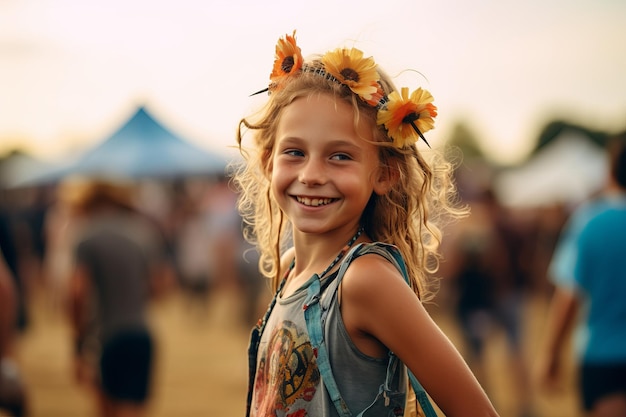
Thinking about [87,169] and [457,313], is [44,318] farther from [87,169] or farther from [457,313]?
[457,313]

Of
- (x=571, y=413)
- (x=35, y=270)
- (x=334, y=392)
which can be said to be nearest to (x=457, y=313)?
(x=571, y=413)

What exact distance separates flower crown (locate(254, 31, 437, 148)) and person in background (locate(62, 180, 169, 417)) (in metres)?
3.69

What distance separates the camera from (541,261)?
15078 mm

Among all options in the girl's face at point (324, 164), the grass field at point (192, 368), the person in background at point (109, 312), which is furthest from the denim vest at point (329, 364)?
the grass field at point (192, 368)

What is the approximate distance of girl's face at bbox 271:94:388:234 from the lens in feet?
6.39

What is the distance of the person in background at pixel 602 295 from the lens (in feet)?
14.5

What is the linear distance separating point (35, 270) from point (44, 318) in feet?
6.03

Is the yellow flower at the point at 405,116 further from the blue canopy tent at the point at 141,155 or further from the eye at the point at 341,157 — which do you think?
the blue canopy tent at the point at 141,155

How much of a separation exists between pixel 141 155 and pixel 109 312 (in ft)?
28.6

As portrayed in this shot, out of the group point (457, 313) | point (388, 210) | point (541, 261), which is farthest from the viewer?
point (541, 261)

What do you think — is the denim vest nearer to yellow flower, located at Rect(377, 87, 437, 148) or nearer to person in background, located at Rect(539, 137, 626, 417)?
yellow flower, located at Rect(377, 87, 437, 148)

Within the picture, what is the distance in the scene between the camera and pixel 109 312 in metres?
5.43

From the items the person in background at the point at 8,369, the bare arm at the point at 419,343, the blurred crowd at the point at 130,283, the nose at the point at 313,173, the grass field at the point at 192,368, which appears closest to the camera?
the bare arm at the point at 419,343

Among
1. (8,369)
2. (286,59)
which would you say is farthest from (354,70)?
(8,369)
